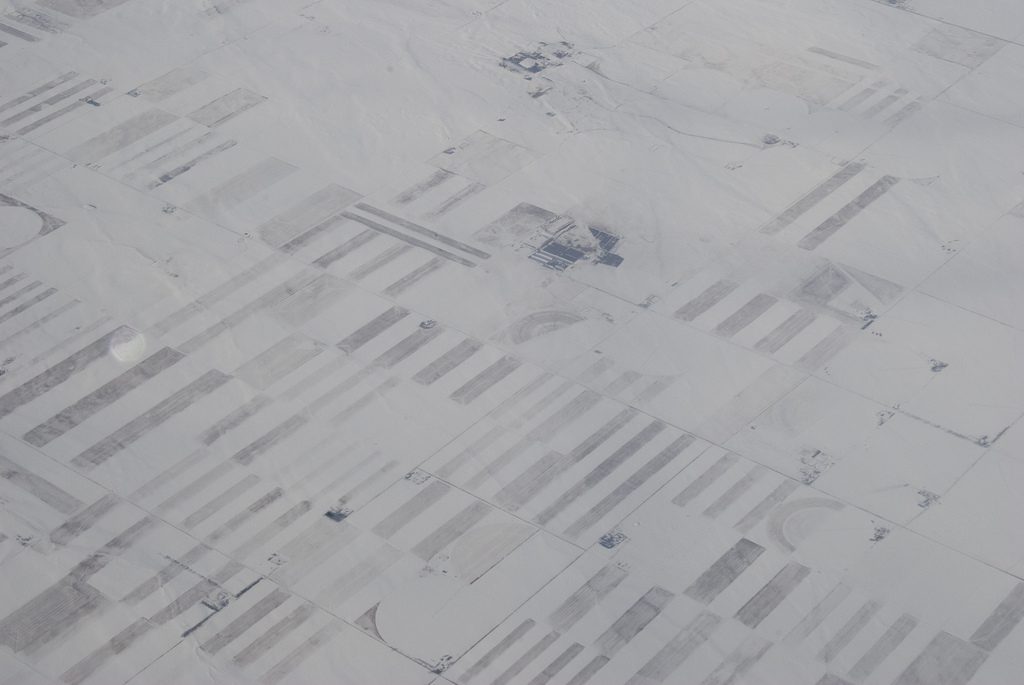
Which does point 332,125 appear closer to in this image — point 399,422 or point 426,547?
point 399,422

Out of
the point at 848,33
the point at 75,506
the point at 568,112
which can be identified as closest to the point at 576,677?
the point at 75,506

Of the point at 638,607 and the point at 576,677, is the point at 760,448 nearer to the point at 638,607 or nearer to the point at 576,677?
the point at 638,607

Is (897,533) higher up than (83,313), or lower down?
lower down

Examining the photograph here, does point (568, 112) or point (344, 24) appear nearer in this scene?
point (568, 112)

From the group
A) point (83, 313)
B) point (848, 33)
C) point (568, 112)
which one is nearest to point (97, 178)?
point (83, 313)

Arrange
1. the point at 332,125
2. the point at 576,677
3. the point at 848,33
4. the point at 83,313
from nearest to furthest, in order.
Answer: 1. the point at 576,677
2. the point at 83,313
3. the point at 332,125
4. the point at 848,33

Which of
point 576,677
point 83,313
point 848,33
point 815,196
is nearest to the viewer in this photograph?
point 576,677
